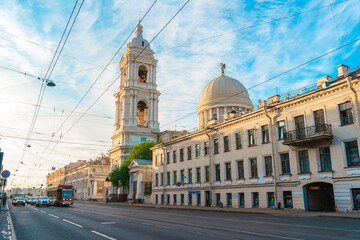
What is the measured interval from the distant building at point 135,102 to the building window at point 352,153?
57.2 metres

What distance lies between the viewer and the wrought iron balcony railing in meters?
25.0

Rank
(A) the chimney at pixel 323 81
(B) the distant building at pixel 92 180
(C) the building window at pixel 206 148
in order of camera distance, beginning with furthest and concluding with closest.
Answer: (B) the distant building at pixel 92 180 → (C) the building window at pixel 206 148 → (A) the chimney at pixel 323 81

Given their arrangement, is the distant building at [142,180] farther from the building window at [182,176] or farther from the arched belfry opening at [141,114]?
the arched belfry opening at [141,114]

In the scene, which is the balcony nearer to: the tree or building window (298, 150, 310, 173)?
building window (298, 150, 310, 173)

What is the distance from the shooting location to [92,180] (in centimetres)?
9050

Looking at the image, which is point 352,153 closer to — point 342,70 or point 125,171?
point 342,70

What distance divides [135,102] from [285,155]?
177 ft

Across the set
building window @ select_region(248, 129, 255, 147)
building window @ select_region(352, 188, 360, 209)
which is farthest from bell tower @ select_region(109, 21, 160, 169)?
building window @ select_region(352, 188, 360, 209)

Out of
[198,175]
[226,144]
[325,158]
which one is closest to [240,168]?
[226,144]

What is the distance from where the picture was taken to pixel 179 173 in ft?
151

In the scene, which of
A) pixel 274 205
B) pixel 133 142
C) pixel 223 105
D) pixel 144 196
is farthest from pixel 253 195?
pixel 133 142

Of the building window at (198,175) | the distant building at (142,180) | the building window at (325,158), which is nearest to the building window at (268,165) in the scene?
the building window at (325,158)

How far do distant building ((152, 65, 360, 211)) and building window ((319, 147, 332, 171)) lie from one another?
8 centimetres

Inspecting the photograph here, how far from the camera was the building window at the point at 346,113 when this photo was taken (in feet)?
79.7
